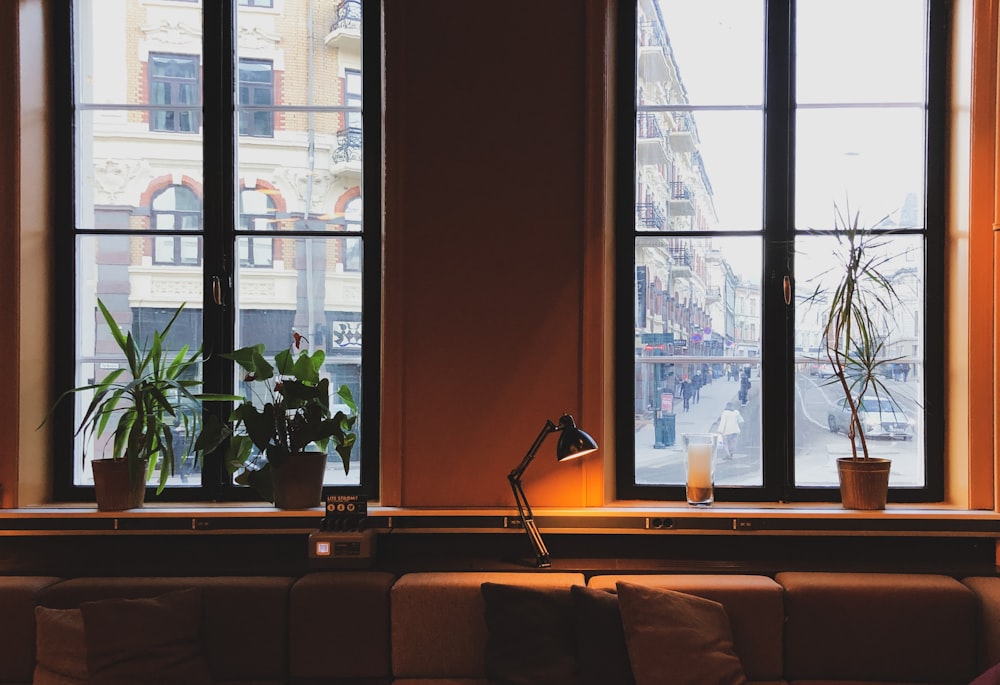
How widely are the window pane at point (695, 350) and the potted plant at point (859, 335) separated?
1.09 feet

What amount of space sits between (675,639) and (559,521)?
745mm

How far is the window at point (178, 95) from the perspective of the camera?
3.73m

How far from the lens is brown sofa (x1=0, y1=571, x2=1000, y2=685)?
2.85 metres

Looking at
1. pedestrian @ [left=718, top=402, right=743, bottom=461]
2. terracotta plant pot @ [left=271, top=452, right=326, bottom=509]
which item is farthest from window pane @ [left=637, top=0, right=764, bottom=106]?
terracotta plant pot @ [left=271, top=452, right=326, bottom=509]

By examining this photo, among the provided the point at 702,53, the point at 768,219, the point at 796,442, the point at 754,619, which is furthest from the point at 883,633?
the point at 702,53

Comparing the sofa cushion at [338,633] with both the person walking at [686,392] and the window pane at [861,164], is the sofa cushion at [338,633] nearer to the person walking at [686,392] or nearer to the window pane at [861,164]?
the person walking at [686,392]

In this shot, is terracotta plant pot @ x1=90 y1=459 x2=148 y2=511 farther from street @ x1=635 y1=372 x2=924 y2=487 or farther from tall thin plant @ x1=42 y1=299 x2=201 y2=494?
street @ x1=635 y1=372 x2=924 y2=487

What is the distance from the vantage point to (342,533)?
124 inches

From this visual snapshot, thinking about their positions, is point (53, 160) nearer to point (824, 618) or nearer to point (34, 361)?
point (34, 361)

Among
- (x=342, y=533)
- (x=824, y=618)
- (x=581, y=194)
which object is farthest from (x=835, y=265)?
(x=342, y=533)

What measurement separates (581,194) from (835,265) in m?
1.19

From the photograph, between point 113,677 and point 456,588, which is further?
point 456,588

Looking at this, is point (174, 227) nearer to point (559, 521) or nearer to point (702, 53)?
point (559, 521)

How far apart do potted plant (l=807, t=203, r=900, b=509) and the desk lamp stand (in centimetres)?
116
